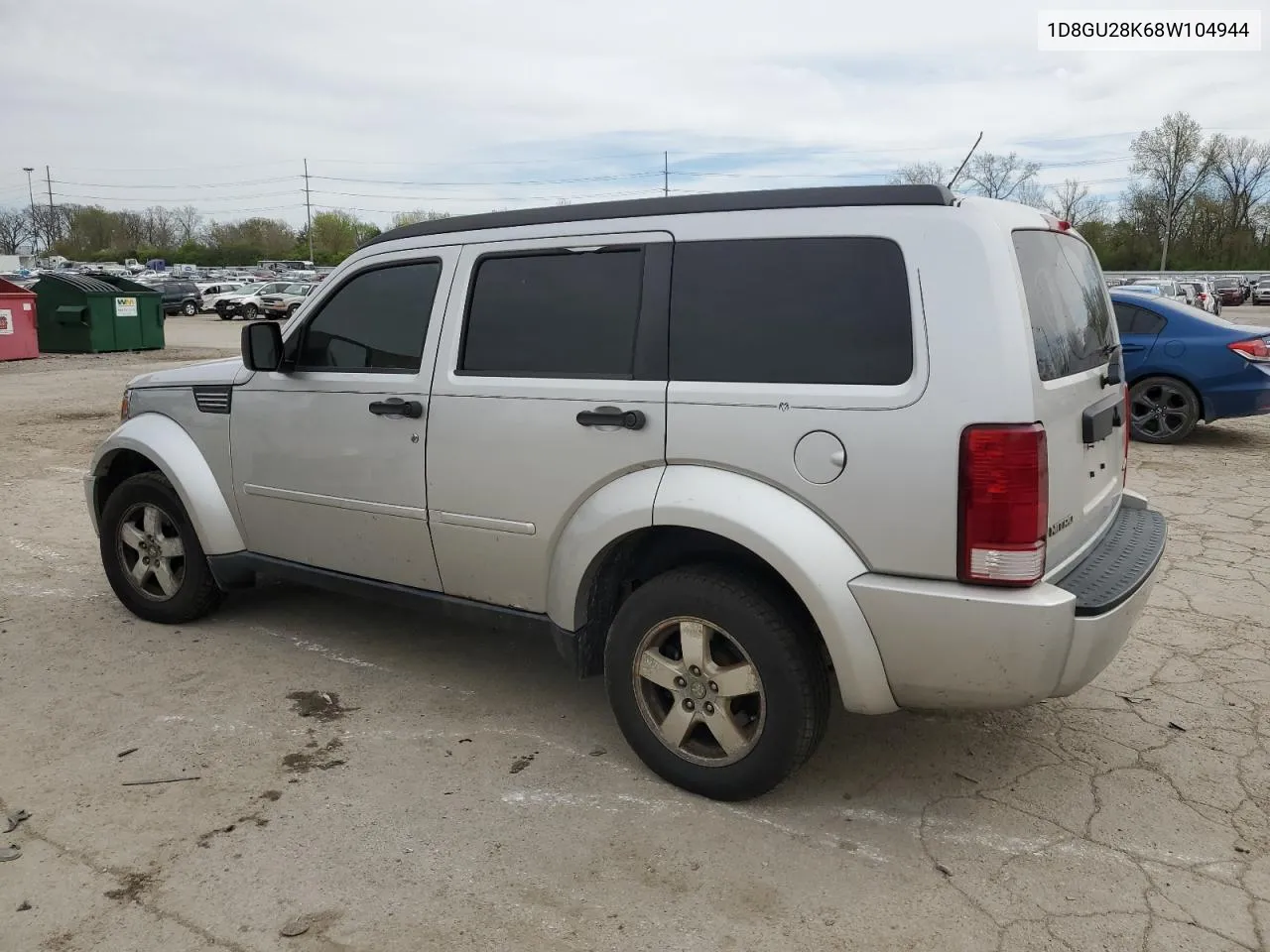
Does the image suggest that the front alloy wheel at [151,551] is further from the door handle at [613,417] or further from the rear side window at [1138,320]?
the rear side window at [1138,320]

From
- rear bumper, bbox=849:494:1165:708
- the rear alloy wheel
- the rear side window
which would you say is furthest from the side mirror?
the rear alloy wheel

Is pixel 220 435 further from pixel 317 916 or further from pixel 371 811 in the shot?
pixel 317 916

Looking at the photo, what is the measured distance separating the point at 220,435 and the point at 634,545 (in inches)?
88.0

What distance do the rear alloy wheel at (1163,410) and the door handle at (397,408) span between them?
833 centimetres

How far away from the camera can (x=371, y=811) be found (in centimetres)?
327

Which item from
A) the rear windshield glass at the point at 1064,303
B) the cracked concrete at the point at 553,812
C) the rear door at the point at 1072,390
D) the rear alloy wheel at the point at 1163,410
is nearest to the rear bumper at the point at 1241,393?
the rear alloy wheel at the point at 1163,410

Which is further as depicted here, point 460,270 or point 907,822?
point 460,270

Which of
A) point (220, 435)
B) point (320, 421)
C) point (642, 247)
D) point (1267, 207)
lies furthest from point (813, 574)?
point (1267, 207)

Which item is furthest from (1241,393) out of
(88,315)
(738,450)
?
(88,315)

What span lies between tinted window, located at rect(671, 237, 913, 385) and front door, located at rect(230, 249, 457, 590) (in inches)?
45.0

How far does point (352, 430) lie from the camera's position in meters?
4.05

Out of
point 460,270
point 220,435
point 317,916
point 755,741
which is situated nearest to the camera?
point 317,916

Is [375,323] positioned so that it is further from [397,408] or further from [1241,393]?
[1241,393]

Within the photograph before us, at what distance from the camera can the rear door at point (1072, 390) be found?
290cm
